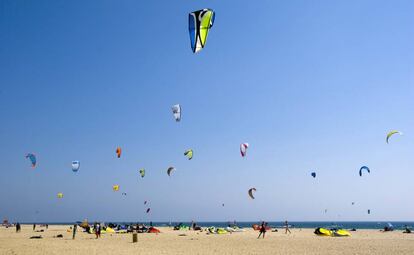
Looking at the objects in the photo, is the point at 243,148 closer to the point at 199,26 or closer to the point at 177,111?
the point at 177,111

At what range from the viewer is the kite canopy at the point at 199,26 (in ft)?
30.0

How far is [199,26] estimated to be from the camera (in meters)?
9.31

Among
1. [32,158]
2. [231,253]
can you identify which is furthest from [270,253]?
[32,158]

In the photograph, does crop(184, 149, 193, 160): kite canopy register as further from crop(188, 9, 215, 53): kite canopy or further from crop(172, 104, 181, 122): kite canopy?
crop(188, 9, 215, 53): kite canopy

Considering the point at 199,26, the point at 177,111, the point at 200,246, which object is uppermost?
the point at 177,111

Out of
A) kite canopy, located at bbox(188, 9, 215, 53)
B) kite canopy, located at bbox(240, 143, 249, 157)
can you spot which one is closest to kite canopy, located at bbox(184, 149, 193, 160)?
kite canopy, located at bbox(240, 143, 249, 157)

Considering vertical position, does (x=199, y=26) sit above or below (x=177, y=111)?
below

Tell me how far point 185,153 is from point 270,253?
11.9 metres

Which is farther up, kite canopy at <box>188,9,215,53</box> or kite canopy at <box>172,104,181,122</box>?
kite canopy at <box>172,104,181,122</box>

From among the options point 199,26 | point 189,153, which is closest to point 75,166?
point 189,153

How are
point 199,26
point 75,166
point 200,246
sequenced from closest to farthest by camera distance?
point 199,26 → point 200,246 → point 75,166

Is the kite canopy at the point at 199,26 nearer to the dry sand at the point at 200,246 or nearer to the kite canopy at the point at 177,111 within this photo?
the dry sand at the point at 200,246

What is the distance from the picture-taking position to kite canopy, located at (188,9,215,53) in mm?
9141

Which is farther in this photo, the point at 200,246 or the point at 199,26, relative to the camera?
the point at 200,246
